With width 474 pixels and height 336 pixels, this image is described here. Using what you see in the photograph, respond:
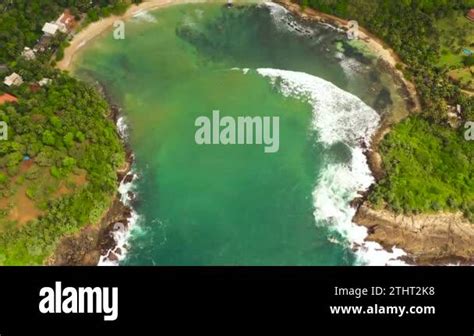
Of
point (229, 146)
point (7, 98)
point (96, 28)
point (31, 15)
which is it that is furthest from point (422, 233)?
point (31, 15)

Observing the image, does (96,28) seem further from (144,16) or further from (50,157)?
(50,157)

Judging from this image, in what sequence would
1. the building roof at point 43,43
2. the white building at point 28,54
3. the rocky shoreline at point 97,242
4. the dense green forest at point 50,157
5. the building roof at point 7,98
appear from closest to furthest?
the dense green forest at point 50,157 < the rocky shoreline at point 97,242 < the building roof at point 7,98 < the white building at point 28,54 < the building roof at point 43,43

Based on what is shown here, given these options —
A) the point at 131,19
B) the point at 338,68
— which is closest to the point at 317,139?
the point at 338,68

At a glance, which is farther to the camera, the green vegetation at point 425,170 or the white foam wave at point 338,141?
the green vegetation at point 425,170

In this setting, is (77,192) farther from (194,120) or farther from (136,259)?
(194,120)

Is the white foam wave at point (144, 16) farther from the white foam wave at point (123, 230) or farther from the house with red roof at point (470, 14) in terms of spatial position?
the house with red roof at point (470, 14)

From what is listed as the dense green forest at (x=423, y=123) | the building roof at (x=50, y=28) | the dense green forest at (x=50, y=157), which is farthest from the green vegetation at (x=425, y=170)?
the building roof at (x=50, y=28)
